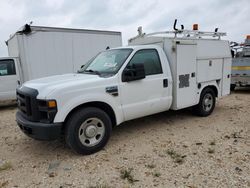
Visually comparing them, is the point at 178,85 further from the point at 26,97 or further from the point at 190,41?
the point at 26,97

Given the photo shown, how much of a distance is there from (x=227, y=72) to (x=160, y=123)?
2609mm

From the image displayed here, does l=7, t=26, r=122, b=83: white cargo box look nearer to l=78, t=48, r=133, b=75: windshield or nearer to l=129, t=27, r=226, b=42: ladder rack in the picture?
l=129, t=27, r=226, b=42: ladder rack

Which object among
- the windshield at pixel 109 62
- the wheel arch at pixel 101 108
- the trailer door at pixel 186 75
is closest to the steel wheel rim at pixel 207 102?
the trailer door at pixel 186 75

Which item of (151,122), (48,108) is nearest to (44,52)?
(151,122)

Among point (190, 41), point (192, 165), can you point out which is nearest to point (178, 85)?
point (190, 41)

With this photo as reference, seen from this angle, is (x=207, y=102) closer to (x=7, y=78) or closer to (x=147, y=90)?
(x=147, y=90)

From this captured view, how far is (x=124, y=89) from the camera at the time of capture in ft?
12.4

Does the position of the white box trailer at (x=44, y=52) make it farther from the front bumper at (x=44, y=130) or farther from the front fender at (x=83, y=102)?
the front fender at (x=83, y=102)

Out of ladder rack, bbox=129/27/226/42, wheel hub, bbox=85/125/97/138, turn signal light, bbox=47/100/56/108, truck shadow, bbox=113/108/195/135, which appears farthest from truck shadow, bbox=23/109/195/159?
ladder rack, bbox=129/27/226/42

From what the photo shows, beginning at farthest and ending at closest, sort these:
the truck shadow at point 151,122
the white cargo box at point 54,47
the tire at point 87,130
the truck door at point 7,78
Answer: the white cargo box at point 54,47 → the truck door at point 7,78 → the truck shadow at point 151,122 → the tire at point 87,130

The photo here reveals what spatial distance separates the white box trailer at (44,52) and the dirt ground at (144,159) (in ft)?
10.6

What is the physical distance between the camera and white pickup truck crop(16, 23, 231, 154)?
3162mm

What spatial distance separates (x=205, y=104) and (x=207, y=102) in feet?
0.31

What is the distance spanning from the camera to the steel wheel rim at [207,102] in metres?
5.41
